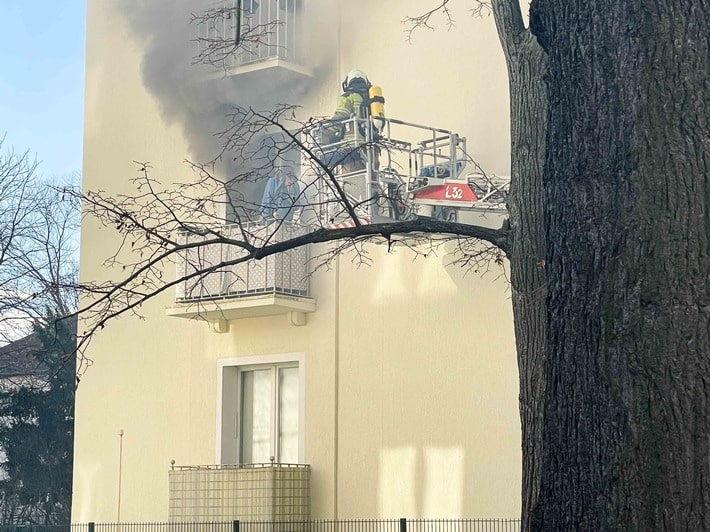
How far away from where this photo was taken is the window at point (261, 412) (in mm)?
18594

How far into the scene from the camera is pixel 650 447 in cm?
496

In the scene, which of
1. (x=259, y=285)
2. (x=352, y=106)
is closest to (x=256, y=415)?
(x=259, y=285)

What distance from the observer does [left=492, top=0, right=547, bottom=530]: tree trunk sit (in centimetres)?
643

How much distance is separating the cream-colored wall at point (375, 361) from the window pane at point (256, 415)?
1.55 ft

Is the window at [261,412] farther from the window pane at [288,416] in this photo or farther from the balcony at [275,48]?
the balcony at [275,48]

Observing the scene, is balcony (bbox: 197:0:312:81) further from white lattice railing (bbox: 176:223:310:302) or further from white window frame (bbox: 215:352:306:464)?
white window frame (bbox: 215:352:306:464)

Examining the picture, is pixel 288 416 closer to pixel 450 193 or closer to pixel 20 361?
pixel 450 193

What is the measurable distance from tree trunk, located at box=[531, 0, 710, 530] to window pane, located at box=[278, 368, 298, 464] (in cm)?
1325

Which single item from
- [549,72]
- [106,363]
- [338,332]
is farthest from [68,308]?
[549,72]

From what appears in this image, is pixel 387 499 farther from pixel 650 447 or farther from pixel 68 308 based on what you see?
pixel 68 308

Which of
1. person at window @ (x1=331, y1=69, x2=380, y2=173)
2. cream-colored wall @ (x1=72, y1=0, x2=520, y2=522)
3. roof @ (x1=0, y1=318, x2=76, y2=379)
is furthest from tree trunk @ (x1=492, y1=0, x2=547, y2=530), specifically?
roof @ (x1=0, y1=318, x2=76, y2=379)

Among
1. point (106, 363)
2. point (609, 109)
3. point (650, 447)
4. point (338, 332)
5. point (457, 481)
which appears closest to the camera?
point (650, 447)

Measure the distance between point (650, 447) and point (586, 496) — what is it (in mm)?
364

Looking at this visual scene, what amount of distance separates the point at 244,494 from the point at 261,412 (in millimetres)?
1663
